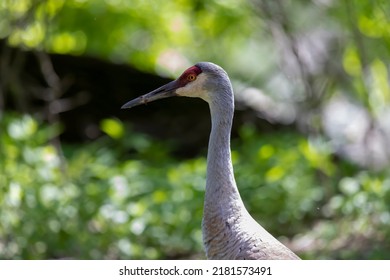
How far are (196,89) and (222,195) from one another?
588mm

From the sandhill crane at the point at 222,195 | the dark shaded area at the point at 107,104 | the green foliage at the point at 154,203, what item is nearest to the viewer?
the sandhill crane at the point at 222,195

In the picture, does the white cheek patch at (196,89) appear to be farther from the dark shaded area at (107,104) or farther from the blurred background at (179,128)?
the dark shaded area at (107,104)

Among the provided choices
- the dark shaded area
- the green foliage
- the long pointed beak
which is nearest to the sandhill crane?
the long pointed beak

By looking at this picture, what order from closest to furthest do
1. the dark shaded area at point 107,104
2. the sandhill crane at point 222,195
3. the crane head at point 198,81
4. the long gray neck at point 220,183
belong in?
the sandhill crane at point 222,195 < the long gray neck at point 220,183 < the crane head at point 198,81 < the dark shaded area at point 107,104

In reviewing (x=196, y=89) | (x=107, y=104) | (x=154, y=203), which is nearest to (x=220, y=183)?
(x=196, y=89)

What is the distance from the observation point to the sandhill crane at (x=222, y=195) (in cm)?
462

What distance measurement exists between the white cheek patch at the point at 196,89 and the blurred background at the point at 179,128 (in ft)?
6.85

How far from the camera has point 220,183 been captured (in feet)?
15.8

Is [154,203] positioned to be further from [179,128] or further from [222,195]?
[179,128]

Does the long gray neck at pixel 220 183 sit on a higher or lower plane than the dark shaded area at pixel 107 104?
higher

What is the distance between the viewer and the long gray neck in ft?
15.6

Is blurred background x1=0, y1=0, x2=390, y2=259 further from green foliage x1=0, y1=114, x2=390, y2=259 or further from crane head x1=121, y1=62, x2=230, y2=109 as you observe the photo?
crane head x1=121, y1=62, x2=230, y2=109

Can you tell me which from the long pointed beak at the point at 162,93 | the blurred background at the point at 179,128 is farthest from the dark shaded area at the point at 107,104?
→ the long pointed beak at the point at 162,93
